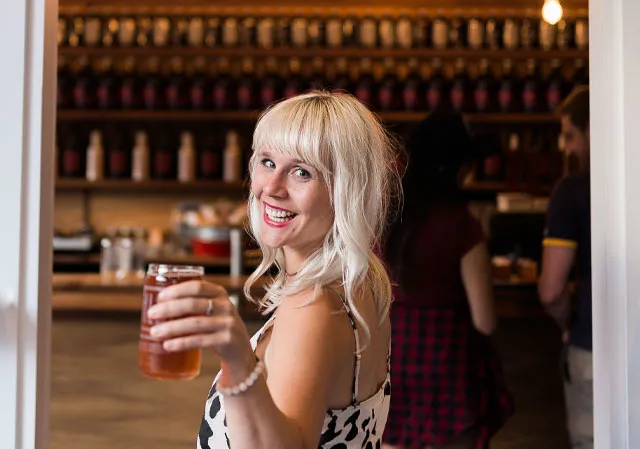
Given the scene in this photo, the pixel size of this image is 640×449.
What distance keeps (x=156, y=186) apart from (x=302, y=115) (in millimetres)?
4018

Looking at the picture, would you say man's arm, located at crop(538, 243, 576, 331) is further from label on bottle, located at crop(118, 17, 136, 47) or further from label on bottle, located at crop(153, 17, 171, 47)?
label on bottle, located at crop(118, 17, 136, 47)

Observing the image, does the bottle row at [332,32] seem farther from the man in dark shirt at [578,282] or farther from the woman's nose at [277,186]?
the woman's nose at [277,186]

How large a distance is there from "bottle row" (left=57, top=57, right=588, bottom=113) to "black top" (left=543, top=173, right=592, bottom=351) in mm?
2569

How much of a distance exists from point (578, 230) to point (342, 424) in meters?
1.41

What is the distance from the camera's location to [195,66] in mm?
5234

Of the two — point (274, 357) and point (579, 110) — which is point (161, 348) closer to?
point (274, 357)

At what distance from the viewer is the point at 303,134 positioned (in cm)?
130

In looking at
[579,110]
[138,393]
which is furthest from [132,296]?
[579,110]

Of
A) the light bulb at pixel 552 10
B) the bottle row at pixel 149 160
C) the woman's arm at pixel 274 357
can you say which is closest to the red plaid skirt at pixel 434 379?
the woman's arm at pixel 274 357

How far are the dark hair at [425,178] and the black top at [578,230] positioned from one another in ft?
1.03
